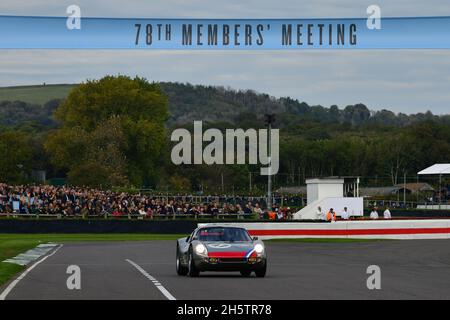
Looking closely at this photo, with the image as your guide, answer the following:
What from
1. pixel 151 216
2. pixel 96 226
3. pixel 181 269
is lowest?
pixel 96 226

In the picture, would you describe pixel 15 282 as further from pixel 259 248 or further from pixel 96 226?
pixel 96 226

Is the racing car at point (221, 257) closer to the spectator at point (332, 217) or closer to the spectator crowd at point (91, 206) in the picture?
the spectator at point (332, 217)

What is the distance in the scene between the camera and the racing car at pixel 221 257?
79.0 ft

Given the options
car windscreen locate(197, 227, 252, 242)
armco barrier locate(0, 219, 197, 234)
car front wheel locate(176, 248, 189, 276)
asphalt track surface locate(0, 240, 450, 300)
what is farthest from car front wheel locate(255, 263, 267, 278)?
armco barrier locate(0, 219, 197, 234)

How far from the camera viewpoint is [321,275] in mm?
24906

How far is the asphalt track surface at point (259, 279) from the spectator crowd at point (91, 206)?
2181cm

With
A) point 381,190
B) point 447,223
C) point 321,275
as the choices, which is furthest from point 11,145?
point 321,275

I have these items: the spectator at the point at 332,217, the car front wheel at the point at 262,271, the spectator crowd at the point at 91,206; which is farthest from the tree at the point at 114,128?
the car front wheel at the point at 262,271

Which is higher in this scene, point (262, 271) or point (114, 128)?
point (114, 128)

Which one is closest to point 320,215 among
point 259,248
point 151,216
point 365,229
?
point 365,229

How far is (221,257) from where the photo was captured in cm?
2416

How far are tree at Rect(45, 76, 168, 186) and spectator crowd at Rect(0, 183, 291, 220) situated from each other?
42472 millimetres

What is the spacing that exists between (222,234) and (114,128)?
85.6m
